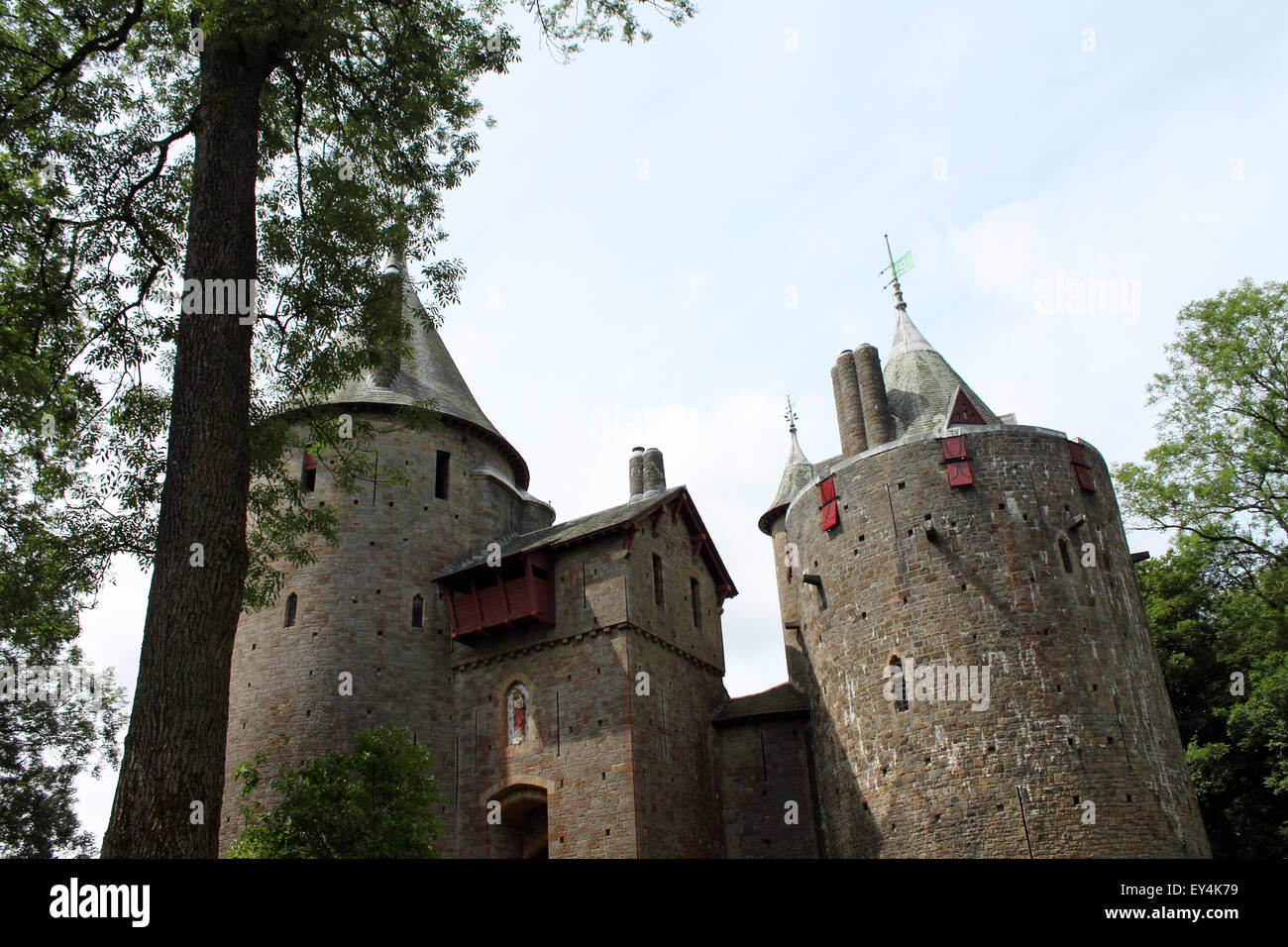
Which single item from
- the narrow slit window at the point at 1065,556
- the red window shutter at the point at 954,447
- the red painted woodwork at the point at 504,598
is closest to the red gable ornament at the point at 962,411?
the red window shutter at the point at 954,447

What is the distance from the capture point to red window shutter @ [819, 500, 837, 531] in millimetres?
23219

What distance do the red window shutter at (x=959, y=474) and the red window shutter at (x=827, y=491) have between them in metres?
2.84

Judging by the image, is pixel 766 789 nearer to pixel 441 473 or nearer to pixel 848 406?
pixel 848 406

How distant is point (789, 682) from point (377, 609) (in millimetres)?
12114

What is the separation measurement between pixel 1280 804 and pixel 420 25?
27.7 metres

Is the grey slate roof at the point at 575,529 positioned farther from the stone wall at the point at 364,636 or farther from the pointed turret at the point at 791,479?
the pointed turret at the point at 791,479

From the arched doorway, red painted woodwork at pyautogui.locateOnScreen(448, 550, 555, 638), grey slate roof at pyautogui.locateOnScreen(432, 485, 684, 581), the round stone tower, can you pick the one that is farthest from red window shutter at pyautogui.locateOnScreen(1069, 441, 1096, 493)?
the round stone tower

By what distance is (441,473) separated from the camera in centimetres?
2798

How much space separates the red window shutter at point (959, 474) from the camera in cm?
2169

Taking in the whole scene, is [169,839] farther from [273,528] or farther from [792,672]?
[792,672]

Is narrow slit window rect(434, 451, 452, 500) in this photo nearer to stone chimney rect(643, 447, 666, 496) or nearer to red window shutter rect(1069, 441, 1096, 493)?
stone chimney rect(643, 447, 666, 496)

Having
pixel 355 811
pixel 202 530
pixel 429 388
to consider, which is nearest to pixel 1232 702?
pixel 355 811
